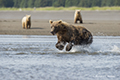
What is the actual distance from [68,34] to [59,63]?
5.89ft

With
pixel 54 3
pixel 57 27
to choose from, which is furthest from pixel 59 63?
pixel 54 3

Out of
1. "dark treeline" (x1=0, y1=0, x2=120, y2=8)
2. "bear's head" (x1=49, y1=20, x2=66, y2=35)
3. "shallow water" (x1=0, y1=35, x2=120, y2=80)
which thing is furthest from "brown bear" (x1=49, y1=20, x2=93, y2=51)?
"dark treeline" (x1=0, y1=0, x2=120, y2=8)

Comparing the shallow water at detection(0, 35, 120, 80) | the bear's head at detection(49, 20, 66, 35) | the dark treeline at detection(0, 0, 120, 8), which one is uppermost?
the bear's head at detection(49, 20, 66, 35)

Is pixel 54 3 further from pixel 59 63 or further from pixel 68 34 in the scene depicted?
pixel 59 63

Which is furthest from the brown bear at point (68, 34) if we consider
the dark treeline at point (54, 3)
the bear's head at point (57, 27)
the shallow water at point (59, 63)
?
the dark treeline at point (54, 3)

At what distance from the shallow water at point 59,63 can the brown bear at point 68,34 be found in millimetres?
213

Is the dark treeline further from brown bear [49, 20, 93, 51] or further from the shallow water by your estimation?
the shallow water

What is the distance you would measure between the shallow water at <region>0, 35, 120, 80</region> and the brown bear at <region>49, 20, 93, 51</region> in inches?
8.4

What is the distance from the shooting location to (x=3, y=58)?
8023mm

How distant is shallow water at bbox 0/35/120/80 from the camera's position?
6063mm

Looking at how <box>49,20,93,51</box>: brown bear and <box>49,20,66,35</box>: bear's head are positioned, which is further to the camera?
<box>49,20,93,51</box>: brown bear

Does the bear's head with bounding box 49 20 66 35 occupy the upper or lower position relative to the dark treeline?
upper

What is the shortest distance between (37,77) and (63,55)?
275 centimetres

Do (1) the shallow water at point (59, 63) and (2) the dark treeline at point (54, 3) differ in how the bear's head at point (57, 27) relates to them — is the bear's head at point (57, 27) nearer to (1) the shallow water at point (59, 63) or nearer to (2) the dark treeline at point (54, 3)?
(1) the shallow water at point (59, 63)
